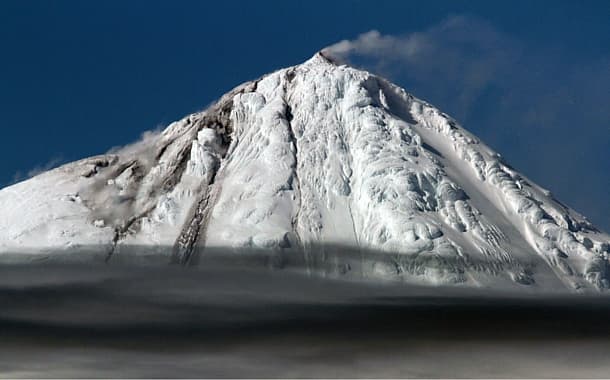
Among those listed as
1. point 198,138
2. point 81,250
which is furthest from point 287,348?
point 198,138

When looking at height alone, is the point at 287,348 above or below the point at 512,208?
below

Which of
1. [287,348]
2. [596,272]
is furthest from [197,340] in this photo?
[596,272]

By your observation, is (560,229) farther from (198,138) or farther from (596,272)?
(198,138)

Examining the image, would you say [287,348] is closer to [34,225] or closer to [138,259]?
[138,259]

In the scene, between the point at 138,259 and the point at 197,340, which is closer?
the point at 197,340

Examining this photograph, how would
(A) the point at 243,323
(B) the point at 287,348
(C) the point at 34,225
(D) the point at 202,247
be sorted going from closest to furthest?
(B) the point at 287,348
(A) the point at 243,323
(D) the point at 202,247
(C) the point at 34,225

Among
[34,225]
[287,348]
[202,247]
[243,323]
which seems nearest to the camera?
[287,348]

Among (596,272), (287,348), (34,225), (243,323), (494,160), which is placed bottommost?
(287,348)
